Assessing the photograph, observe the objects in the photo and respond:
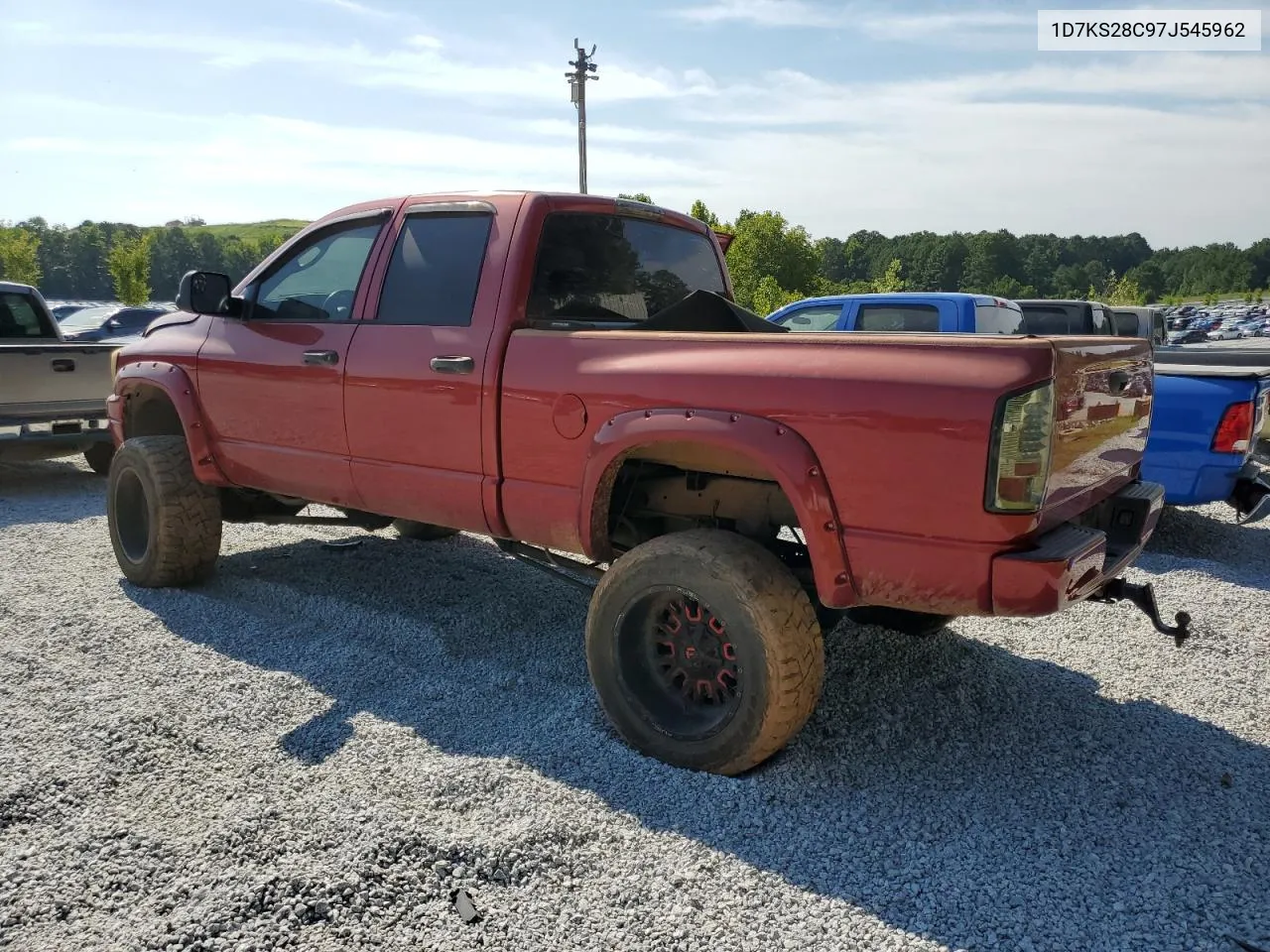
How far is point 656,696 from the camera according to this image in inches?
128

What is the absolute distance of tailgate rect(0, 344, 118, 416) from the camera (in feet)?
25.6

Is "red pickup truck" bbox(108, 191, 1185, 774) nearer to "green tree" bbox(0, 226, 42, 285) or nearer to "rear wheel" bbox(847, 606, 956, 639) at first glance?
"rear wheel" bbox(847, 606, 956, 639)

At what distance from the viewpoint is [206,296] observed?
4.58 m

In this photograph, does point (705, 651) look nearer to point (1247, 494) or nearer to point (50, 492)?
point (1247, 494)

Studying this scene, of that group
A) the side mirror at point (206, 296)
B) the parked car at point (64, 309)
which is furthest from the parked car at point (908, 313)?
the parked car at point (64, 309)

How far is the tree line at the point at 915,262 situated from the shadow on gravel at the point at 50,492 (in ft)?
201

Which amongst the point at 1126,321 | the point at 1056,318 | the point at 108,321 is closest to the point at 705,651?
the point at 1056,318

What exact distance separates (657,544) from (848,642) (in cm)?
153

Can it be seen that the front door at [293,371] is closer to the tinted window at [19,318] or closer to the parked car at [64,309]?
the tinted window at [19,318]

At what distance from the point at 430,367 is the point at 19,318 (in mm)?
7329

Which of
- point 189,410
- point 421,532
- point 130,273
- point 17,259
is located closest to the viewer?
point 189,410

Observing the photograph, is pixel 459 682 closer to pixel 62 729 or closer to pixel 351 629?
pixel 351 629

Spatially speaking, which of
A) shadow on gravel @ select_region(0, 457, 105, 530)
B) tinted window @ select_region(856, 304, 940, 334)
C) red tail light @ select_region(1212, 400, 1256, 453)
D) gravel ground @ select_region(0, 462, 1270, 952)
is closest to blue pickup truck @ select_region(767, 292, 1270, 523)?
red tail light @ select_region(1212, 400, 1256, 453)

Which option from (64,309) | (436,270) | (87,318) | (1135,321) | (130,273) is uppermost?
(130,273)
